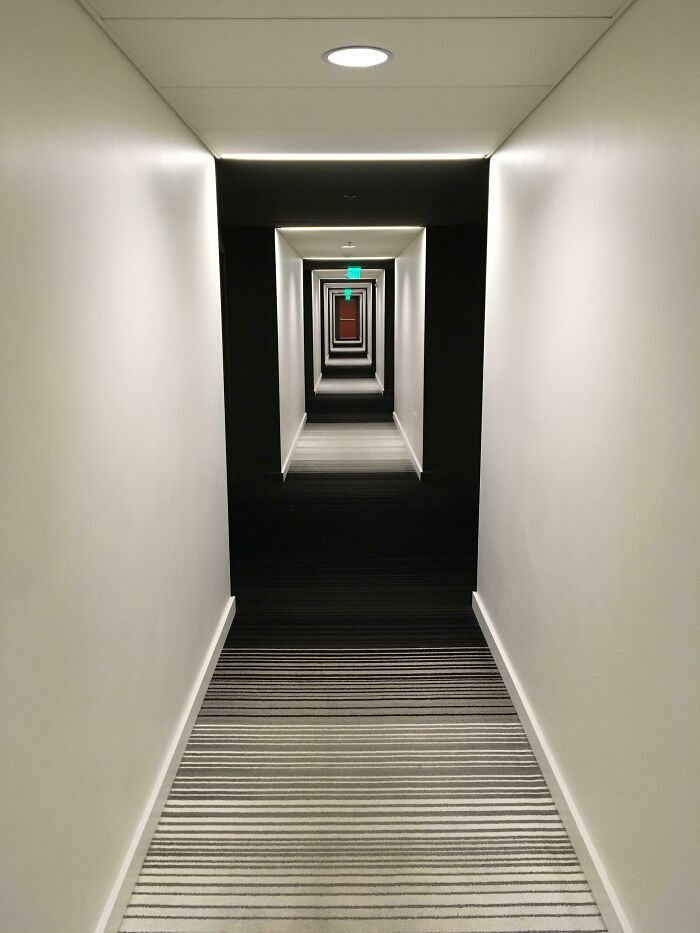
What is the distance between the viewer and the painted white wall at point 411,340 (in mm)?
8141

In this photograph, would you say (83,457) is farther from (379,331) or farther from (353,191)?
(379,331)

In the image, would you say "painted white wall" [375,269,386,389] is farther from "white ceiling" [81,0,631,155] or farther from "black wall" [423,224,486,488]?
"white ceiling" [81,0,631,155]

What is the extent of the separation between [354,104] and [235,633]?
2746 millimetres

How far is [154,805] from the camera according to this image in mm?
2758

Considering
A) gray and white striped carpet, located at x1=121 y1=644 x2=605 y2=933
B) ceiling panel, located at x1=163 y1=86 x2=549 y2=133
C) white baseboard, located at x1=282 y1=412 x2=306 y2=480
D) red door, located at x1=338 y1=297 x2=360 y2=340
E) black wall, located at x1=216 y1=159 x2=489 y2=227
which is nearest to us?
gray and white striped carpet, located at x1=121 y1=644 x2=605 y2=933

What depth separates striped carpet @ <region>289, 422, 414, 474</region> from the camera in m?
8.61

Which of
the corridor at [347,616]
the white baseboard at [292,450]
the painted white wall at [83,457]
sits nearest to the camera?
the painted white wall at [83,457]

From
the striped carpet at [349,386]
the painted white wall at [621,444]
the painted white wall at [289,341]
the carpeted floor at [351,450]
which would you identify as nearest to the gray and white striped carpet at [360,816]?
the painted white wall at [621,444]

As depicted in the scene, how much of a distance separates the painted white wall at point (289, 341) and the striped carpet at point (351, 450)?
0.21m

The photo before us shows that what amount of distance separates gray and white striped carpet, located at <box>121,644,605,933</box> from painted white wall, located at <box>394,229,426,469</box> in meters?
4.60

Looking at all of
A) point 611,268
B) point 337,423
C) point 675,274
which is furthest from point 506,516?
point 337,423

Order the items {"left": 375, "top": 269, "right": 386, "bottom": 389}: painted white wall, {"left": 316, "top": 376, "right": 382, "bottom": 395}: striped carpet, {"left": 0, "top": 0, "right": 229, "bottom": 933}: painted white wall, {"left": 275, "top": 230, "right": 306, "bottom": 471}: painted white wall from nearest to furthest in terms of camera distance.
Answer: {"left": 0, "top": 0, "right": 229, "bottom": 933}: painted white wall → {"left": 275, "top": 230, "right": 306, "bottom": 471}: painted white wall → {"left": 316, "top": 376, "right": 382, "bottom": 395}: striped carpet → {"left": 375, "top": 269, "right": 386, "bottom": 389}: painted white wall

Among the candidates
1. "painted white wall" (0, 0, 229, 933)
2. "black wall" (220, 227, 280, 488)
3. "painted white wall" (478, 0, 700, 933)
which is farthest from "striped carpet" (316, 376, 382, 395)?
"painted white wall" (0, 0, 229, 933)

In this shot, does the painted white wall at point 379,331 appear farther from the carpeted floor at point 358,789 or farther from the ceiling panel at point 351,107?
the ceiling panel at point 351,107
